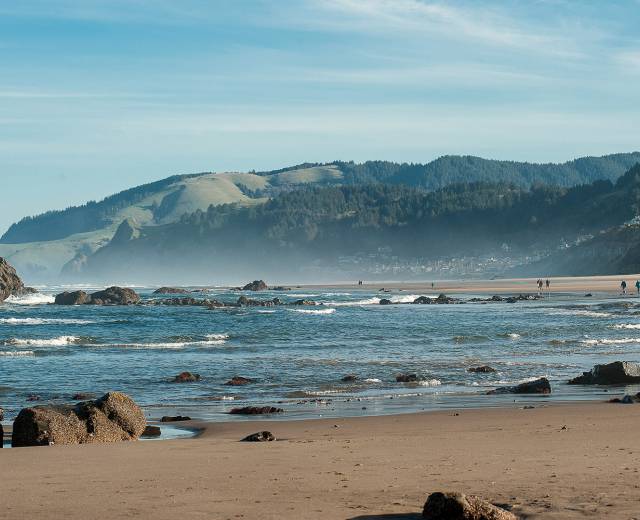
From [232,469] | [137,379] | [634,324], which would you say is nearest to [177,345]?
[137,379]

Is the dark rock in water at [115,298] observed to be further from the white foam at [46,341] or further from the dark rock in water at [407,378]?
the dark rock in water at [407,378]

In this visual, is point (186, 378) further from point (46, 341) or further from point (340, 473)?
point (46, 341)

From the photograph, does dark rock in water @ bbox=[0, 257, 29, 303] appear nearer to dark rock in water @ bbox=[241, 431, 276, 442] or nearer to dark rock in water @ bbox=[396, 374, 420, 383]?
dark rock in water @ bbox=[396, 374, 420, 383]

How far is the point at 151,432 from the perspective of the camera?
14336mm

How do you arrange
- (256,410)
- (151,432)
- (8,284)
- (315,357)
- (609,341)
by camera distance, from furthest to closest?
(8,284), (609,341), (315,357), (256,410), (151,432)

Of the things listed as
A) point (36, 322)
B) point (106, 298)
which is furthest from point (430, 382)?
point (106, 298)

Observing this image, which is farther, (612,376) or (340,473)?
(612,376)

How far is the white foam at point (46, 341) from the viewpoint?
36.3 meters

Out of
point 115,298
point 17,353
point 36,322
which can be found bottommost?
point 17,353

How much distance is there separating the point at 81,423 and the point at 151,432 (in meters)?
1.31

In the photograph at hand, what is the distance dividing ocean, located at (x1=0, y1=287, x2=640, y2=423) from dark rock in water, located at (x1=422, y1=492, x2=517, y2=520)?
9.13m

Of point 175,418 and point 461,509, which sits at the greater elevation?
point 461,509

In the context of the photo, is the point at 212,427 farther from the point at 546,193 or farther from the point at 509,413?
the point at 546,193

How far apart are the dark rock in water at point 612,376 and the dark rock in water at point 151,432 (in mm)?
9953
